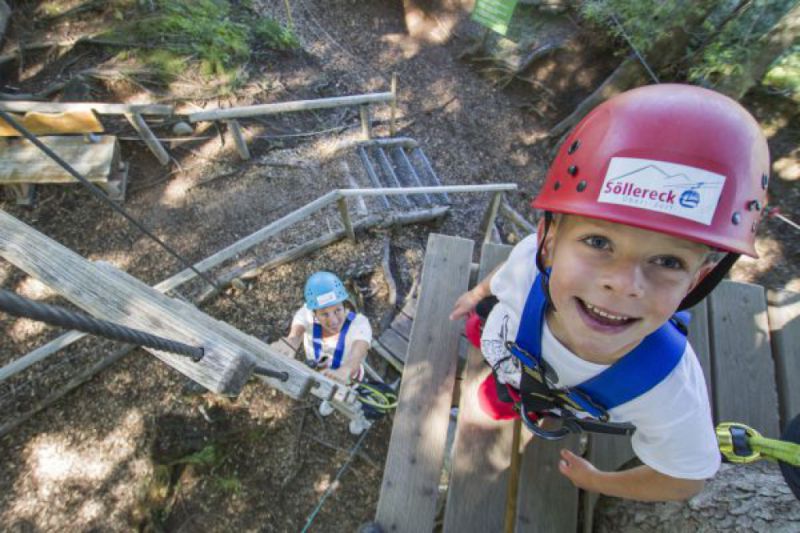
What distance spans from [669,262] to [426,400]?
137cm

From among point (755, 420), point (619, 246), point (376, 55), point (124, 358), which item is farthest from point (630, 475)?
point (376, 55)

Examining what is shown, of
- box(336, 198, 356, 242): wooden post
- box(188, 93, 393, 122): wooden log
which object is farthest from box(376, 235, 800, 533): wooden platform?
box(188, 93, 393, 122): wooden log

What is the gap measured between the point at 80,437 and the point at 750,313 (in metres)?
6.26

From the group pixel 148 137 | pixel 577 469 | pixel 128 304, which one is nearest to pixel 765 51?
pixel 577 469

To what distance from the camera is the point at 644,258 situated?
1128 millimetres

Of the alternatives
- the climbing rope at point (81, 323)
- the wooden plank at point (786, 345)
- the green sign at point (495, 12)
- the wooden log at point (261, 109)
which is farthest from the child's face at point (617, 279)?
the green sign at point (495, 12)

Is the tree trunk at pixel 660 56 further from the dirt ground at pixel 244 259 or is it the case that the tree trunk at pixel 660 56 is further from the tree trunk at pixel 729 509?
the tree trunk at pixel 729 509

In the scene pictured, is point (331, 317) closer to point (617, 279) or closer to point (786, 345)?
point (617, 279)

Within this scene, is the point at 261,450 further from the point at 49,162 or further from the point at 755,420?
the point at 49,162

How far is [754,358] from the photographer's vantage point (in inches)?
86.8

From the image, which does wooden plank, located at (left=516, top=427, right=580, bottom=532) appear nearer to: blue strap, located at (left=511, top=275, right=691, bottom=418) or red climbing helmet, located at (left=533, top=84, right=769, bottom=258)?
blue strap, located at (left=511, top=275, right=691, bottom=418)

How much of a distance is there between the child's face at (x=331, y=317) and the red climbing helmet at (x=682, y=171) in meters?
2.47

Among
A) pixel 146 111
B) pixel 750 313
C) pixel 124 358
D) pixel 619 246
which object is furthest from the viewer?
pixel 146 111

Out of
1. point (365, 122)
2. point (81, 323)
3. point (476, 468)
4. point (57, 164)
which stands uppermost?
point (81, 323)
